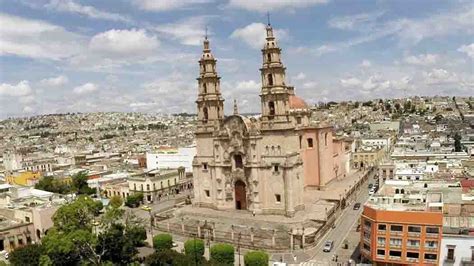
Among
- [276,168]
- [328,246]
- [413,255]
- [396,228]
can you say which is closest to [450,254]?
[413,255]

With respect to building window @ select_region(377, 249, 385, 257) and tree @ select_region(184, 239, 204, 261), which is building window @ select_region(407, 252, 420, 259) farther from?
tree @ select_region(184, 239, 204, 261)

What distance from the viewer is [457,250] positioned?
3092 centimetres

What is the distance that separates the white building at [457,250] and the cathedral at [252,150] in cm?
1728

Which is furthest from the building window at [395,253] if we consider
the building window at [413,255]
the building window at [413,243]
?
the building window at [413,243]

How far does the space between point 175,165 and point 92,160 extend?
32428 mm

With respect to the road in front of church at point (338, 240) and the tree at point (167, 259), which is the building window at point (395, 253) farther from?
the tree at point (167, 259)

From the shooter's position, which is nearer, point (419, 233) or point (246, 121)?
point (419, 233)

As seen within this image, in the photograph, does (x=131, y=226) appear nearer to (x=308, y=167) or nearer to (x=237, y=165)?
(x=237, y=165)

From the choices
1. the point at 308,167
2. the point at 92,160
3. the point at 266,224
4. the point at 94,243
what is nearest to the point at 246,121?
the point at 266,224

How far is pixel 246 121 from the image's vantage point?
47844 mm

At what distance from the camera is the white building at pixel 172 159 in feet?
281

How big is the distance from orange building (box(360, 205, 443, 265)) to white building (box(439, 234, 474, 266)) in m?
0.47

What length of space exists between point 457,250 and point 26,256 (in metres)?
33.7

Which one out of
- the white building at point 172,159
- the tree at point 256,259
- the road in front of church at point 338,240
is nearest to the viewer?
the tree at point 256,259
